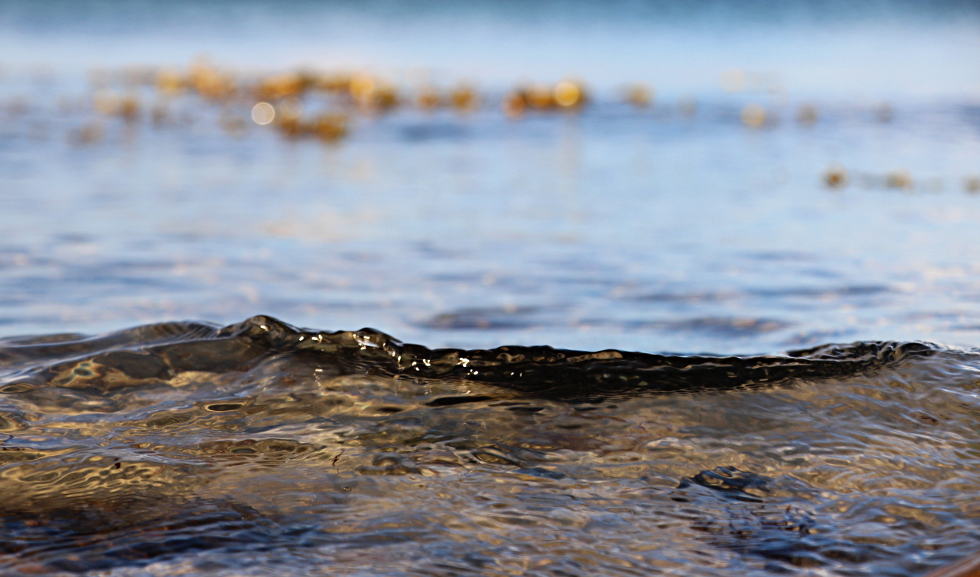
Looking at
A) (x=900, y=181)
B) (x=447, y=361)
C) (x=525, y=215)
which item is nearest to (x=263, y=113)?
(x=525, y=215)

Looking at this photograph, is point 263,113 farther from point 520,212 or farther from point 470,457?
point 470,457

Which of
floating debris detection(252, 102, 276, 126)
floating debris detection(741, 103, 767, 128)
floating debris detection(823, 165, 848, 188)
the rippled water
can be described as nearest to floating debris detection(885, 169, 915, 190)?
floating debris detection(823, 165, 848, 188)

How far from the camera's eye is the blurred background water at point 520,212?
4504 millimetres

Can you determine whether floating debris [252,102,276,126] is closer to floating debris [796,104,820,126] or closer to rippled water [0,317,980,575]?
floating debris [796,104,820,126]

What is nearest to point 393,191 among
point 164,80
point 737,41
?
point 164,80

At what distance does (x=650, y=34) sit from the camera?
30422 millimetres

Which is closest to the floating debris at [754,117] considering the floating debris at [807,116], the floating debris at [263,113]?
the floating debris at [807,116]

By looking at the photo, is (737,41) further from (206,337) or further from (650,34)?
(206,337)

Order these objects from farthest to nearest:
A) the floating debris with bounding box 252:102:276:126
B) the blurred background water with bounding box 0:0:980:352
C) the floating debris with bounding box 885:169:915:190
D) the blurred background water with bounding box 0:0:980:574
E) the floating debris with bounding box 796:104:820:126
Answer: the floating debris with bounding box 796:104:820:126 < the floating debris with bounding box 252:102:276:126 < the floating debris with bounding box 885:169:915:190 < the blurred background water with bounding box 0:0:980:352 < the blurred background water with bounding box 0:0:980:574

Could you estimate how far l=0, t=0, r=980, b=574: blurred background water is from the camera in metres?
4.50

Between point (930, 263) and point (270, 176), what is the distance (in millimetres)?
5948

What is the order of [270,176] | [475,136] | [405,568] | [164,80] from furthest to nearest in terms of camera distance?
[164,80] → [475,136] → [270,176] → [405,568]

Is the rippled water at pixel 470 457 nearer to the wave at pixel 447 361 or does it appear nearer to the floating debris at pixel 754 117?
the wave at pixel 447 361

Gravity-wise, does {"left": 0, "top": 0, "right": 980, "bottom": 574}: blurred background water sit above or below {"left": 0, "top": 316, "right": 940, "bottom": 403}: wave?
above
